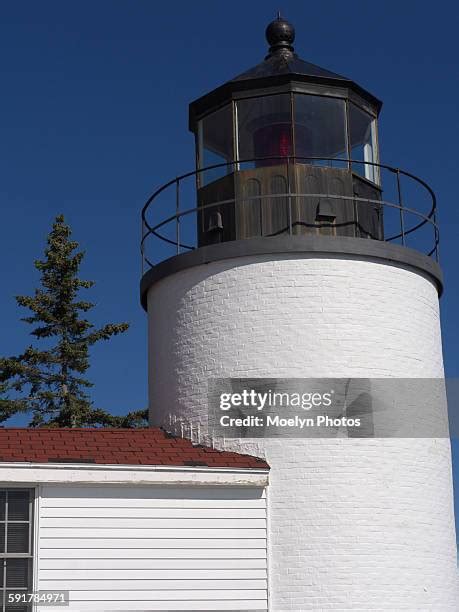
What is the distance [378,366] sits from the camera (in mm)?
14672

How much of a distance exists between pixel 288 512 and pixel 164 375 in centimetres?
288

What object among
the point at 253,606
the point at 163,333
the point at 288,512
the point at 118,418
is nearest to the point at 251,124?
the point at 163,333

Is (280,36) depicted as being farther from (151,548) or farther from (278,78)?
(151,548)

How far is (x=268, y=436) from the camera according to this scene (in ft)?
47.2

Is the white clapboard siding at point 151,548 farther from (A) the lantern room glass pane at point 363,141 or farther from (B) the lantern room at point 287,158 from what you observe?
(A) the lantern room glass pane at point 363,141

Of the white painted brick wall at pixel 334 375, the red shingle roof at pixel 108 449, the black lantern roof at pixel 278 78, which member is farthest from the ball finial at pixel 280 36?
the red shingle roof at pixel 108 449

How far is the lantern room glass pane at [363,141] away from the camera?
643 inches

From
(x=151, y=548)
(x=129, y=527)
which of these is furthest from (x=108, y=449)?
(x=151, y=548)

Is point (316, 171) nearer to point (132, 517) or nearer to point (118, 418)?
point (132, 517)

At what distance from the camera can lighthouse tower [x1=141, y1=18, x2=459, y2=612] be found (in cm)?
1397

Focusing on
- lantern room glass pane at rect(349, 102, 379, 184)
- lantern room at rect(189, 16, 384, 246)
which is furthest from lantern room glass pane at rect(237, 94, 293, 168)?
lantern room glass pane at rect(349, 102, 379, 184)

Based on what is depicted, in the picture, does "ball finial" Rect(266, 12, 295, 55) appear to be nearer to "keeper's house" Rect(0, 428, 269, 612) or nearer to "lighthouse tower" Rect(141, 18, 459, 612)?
"lighthouse tower" Rect(141, 18, 459, 612)

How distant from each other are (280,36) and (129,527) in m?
7.93

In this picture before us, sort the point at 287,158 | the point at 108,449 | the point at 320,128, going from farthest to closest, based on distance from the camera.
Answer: the point at 320,128
the point at 287,158
the point at 108,449
